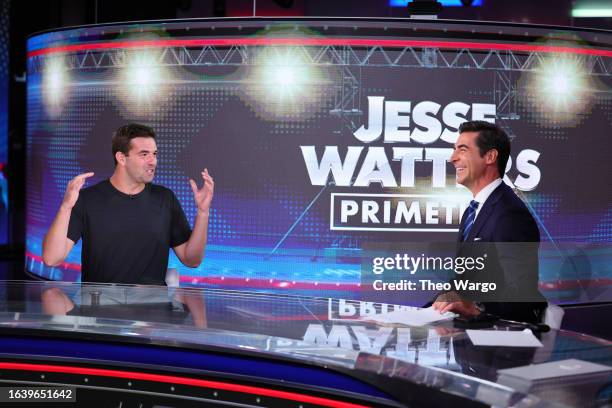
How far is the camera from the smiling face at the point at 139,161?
3.66 meters

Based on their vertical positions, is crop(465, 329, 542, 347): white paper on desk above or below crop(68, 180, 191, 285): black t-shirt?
below

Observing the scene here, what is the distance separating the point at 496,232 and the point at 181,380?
1.41 m

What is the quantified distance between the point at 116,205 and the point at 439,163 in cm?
268

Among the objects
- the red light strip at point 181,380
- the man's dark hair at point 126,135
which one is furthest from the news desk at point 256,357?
the man's dark hair at point 126,135

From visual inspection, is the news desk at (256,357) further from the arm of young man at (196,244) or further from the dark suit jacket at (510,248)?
the arm of young man at (196,244)

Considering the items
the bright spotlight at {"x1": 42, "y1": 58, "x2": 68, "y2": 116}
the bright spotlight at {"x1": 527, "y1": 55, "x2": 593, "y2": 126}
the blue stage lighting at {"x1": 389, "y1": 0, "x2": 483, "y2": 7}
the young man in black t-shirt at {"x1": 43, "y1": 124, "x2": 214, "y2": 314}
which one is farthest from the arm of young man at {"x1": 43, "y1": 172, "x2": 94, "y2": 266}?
the blue stage lighting at {"x1": 389, "y1": 0, "x2": 483, "y2": 7}

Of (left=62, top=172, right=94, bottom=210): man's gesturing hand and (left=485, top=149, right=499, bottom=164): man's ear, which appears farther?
(left=485, top=149, right=499, bottom=164): man's ear

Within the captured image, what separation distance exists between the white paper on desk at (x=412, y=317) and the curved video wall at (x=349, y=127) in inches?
127

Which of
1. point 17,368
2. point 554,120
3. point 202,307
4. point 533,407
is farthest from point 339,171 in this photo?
point 533,407

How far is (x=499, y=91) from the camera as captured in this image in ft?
18.6

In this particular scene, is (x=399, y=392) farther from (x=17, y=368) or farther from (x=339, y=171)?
A: (x=339, y=171)

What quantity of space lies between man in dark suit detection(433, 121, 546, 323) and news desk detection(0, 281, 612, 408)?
0.33 m

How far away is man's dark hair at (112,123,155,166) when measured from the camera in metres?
3.77

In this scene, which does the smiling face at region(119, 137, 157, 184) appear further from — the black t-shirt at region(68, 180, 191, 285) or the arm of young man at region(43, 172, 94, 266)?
the arm of young man at region(43, 172, 94, 266)
